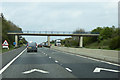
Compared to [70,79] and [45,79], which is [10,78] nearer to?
[45,79]

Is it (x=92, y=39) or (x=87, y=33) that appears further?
(x=92, y=39)

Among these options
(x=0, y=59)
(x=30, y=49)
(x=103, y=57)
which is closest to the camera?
(x=0, y=59)

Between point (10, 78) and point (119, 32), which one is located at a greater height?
point (119, 32)

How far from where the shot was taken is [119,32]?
78.6 m

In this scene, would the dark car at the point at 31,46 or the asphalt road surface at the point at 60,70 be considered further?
the dark car at the point at 31,46

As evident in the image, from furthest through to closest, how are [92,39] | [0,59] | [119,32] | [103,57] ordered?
[92,39]
[119,32]
[103,57]
[0,59]

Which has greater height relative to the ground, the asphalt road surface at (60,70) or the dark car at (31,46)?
the dark car at (31,46)

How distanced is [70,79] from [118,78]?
221 cm

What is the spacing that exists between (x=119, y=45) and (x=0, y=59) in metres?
61.7

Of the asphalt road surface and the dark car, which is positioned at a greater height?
the dark car

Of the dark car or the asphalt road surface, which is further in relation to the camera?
the dark car

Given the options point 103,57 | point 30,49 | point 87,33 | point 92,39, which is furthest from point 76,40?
point 103,57

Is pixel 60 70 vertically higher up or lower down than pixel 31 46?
lower down

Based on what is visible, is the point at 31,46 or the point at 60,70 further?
the point at 31,46
